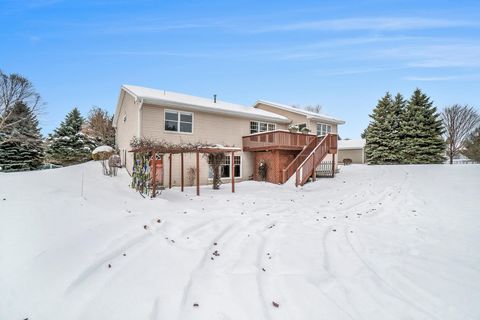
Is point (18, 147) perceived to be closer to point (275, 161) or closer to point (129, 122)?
point (129, 122)

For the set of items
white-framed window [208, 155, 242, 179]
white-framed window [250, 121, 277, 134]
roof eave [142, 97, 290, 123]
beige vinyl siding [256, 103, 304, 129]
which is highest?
beige vinyl siding [256, 103, 304, 129]

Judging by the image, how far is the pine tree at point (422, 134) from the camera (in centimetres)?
2314

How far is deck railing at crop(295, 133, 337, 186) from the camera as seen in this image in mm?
14141

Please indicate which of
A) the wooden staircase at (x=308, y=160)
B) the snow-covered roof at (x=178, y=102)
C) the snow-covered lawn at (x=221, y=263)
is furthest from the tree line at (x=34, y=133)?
the wooden staircase at (x=308, y=160)

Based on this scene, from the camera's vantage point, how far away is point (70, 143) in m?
26.6

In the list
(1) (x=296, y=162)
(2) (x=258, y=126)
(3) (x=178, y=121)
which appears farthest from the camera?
(2) (x=258, y=126)

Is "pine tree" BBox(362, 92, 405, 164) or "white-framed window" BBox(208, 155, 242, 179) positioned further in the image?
"pine tree" BBox(362, 92, 405, 164)

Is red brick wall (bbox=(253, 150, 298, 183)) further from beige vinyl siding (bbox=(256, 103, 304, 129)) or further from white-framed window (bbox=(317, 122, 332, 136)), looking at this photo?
white-framed window (bbox=(317, 122, 332, 136))

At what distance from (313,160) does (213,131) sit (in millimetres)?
6403

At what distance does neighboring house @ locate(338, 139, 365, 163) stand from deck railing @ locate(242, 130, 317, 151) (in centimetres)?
1951

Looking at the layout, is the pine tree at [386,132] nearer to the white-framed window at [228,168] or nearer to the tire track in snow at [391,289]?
the white-framed window at [228,168]

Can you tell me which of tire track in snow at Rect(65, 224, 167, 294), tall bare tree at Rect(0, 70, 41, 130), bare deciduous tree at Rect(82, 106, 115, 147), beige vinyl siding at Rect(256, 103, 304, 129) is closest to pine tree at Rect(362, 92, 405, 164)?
beige vinyl siding at Rect(256, 103, 304, 129)

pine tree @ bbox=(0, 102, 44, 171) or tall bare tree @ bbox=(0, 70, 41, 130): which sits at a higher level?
tall bare tree @ bbox=(0, 70, 41, 130)

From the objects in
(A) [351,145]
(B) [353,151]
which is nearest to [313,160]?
(B) [353,151]
